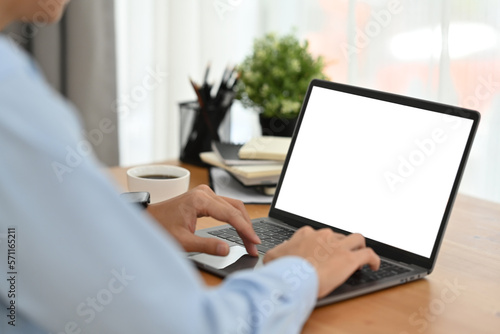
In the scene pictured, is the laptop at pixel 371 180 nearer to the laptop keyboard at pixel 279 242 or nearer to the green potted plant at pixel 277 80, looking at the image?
the laptop keyboard at pixel 279 242

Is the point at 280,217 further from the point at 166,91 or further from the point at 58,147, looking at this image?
the point at 166,91

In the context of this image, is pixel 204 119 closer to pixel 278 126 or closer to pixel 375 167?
pixel 278 126

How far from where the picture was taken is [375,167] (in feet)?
3.67

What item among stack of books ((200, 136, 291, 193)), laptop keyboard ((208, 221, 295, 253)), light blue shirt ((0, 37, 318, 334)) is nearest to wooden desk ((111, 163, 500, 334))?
laptop keyboard ((208, 221, 295, 253))

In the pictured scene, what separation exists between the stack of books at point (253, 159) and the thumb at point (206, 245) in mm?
414

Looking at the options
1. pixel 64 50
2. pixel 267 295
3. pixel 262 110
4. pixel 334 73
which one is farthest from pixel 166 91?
pixel 267 295

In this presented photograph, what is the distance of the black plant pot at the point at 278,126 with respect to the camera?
1.67 metres

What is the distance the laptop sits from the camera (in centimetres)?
102

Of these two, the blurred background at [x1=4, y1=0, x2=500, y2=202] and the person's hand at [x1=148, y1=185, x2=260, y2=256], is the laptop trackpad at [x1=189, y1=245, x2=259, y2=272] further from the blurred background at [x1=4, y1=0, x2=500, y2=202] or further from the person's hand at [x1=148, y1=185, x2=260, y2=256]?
the blurred background at [x1=4, y1=0, x2=500, y2=202]

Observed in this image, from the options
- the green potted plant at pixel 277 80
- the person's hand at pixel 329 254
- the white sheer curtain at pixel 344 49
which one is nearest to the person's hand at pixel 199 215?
the person's hand at pixel 329 254

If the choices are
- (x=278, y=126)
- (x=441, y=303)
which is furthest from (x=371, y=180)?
(x=278, y=126)

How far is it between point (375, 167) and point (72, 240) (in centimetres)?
65

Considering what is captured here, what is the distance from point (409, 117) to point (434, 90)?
→ 2.95 feet

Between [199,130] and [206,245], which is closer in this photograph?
[206,245]
